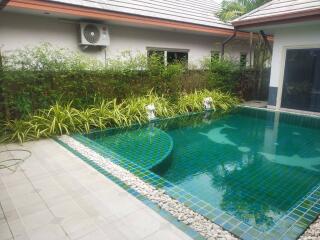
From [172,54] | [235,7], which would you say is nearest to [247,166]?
[172,54]

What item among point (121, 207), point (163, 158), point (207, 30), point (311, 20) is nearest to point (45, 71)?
point (163, 158)

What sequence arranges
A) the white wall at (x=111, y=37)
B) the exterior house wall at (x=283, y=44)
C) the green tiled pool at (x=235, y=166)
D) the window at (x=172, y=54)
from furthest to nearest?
the window at (x=172, y=54), the exterior house wall at (x=283, y=44), the white wall at (x=111, y=37), the green tiled pool at (x=235, y=166)

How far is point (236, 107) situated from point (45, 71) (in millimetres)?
7293

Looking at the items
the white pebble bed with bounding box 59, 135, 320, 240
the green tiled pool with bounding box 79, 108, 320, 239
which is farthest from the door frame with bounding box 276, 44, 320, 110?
the white pebble bed with bounding box 59, 135, 320, 240

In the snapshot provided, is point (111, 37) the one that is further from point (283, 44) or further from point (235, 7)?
point (235, 7)

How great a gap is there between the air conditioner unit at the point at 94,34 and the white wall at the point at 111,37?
1.18 feet

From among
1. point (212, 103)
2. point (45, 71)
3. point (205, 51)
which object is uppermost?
point (205, 51)

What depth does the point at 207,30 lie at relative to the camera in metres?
10.6

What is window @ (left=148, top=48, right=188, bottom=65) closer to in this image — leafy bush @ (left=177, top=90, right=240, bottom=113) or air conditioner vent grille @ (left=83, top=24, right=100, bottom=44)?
leafy bush @ (left=177, top=90, right=240, bottom=113)

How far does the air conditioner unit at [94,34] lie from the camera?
26.1ft

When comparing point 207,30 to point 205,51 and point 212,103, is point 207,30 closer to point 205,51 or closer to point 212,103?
point 205,51

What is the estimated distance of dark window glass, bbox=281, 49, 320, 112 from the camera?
9227 millimetres

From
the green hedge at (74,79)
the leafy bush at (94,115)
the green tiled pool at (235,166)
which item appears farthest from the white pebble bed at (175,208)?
the green hedge at (74,79)

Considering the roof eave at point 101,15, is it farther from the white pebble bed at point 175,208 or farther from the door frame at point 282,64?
the white pebble bed at point 175,208
